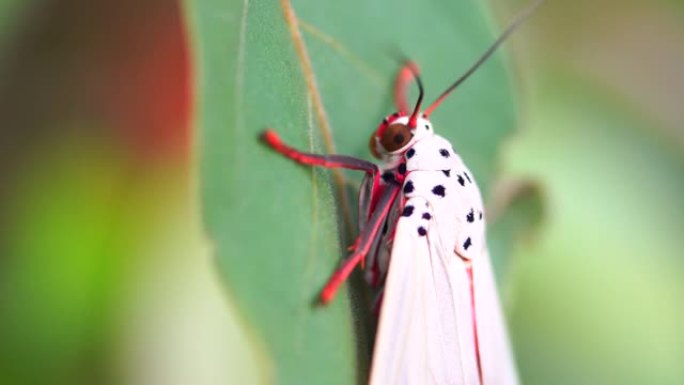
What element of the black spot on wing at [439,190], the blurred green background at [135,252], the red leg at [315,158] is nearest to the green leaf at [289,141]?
the red leg at [315,158]

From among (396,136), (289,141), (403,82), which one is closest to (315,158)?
(289,141)

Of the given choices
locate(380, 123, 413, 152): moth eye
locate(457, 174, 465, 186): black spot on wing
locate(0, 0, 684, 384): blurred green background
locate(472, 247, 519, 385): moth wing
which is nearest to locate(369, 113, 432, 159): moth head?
locate(380, 123, 413, 152): moth eye

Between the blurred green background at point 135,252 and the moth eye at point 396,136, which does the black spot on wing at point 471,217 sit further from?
the blurred green background at point 135,252

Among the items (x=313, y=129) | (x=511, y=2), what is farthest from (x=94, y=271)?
(x=511, y=2)

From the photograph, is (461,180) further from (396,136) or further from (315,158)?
(315,158)

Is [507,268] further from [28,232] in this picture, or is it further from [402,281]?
[28,232]

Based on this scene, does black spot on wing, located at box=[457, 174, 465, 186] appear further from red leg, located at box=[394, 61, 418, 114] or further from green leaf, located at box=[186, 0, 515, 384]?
red leg, located at box=[394, 61, 418, 114]
